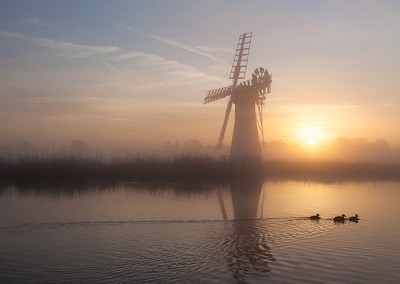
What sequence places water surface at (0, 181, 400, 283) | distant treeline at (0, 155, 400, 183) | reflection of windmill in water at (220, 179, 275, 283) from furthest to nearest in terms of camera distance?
1. distant treeline at (0, 155, 400, 183)
2. reflection of windmill in water at (220, 179, 275, 283)
3. water surface at (0, 181, 400, 283)

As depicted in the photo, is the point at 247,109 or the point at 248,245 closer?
the point at 248,245

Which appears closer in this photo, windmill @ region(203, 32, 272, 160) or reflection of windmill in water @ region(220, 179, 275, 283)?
reflection of windmill in water @ region(220, 179, 275, 283)

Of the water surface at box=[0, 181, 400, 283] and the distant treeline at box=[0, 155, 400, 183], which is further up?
the distant treeline at box=[0, 155, 400, 183]

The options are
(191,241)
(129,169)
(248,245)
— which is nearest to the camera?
(248,245)

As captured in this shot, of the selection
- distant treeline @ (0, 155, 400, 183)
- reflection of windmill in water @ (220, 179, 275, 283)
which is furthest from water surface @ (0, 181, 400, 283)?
distant treeline @ (0, 155, 400, 183)

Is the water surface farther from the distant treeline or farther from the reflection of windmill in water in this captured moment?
the distant treeline

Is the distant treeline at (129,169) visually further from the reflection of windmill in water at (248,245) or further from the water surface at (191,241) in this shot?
the reflection of windmill in water at (248,245)

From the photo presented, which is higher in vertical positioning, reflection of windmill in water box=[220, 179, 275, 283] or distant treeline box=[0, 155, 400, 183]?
distant treeline box=[0, 155, 400, 183]

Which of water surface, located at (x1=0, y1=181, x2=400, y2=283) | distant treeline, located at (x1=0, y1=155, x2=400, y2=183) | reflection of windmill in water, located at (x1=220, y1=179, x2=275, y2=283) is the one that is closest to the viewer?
water surface, located at (x1=0, y1=181, x2=400, y2=283)

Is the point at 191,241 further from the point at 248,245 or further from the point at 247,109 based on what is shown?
the point at 247,109

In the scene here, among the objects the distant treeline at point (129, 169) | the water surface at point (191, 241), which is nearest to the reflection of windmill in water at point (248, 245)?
the water surface at point (191, 241)

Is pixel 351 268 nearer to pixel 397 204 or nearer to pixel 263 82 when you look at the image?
pixel 397 204

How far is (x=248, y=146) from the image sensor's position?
4103cm

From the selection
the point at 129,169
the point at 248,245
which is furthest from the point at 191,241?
the point at 129,169
